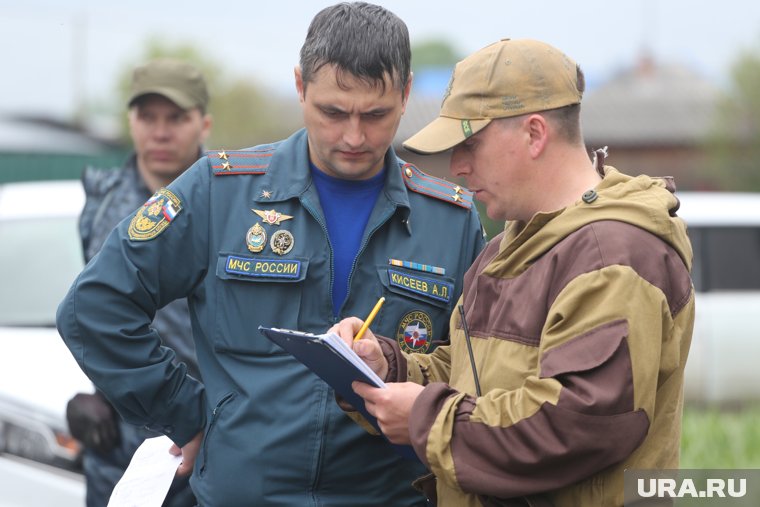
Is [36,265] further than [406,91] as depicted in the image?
Yes

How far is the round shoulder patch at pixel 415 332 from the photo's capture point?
10.1 feet

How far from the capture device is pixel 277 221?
3045mm

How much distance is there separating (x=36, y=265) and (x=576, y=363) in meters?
4.17

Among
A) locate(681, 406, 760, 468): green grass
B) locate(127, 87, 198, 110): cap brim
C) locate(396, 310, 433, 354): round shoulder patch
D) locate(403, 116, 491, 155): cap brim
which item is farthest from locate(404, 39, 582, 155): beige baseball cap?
locate(681, 406, 760, 468): green grass

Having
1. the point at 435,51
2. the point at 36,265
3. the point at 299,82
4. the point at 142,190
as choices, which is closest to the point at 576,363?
the point at 299,82

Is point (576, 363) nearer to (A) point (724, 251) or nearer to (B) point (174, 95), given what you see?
(B) point (174, 95)

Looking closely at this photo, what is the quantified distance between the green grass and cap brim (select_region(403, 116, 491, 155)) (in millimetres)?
3695

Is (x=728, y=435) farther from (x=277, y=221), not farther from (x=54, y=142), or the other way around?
(x=54, y=142)

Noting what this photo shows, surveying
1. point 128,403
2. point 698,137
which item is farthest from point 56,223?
point 698,137

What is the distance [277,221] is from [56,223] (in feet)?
10.5

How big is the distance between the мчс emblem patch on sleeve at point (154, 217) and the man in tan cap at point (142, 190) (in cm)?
109

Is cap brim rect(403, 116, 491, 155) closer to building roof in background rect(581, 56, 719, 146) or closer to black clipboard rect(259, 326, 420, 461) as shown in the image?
black clipboard rect(259, 326, 420, 461)

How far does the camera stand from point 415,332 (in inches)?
122

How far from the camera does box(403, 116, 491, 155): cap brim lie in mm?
2590
